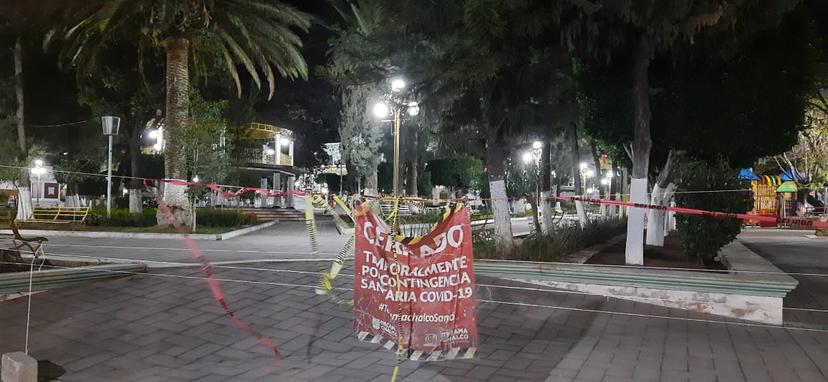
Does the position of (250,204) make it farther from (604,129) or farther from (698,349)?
(698,349)

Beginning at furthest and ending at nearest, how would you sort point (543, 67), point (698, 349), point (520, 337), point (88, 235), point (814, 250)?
point (88, 235) < point (814, 250) < point (543, 67) < point (520, 337) < point (698, 349)

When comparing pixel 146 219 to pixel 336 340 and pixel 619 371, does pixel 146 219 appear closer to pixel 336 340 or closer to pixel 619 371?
pixel 336 340

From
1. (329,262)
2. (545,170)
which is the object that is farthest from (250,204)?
(329,262)

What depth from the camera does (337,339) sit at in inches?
247

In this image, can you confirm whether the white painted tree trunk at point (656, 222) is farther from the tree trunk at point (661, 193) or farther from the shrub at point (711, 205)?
the shrub at point (711, 205)

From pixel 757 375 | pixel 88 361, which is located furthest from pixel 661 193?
pixel 88 361

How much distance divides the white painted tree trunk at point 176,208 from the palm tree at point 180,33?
0.10 feet

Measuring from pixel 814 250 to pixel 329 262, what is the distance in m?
15.0

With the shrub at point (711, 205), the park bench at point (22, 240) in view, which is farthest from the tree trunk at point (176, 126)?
the shrub at point (711, 205)

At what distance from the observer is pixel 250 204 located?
126 feet

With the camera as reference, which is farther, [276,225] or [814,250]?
[276,225]

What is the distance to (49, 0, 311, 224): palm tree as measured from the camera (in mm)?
17250

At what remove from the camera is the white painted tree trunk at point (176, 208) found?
18234 mm

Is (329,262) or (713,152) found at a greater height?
(713,152)
